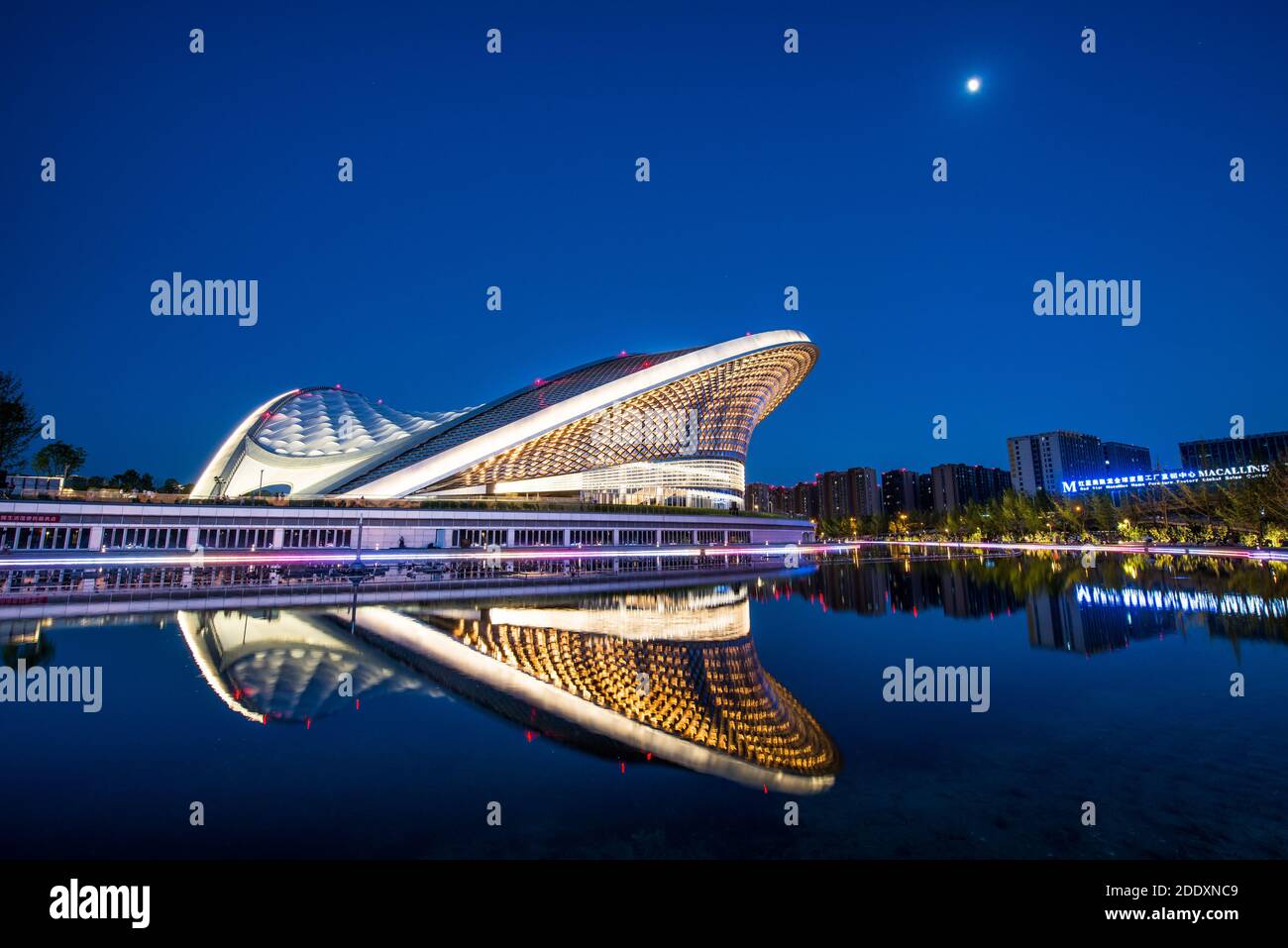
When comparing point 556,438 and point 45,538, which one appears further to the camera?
point 556,438

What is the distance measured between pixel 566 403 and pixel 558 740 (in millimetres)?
29633

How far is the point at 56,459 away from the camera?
50812 millimetres

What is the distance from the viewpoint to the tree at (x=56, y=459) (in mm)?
50531

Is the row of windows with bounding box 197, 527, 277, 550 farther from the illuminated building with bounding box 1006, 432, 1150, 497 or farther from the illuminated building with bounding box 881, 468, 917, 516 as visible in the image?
the illuminated building with bounding box 881, 468, 917, 516

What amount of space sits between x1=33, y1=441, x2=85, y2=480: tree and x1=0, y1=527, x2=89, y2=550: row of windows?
112 ft

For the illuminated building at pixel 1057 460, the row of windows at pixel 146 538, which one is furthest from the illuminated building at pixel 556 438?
the illuminated building at pixel 1057 460

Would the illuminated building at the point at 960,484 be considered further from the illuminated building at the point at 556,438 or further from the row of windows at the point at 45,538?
the row of windows at the point at 45,538

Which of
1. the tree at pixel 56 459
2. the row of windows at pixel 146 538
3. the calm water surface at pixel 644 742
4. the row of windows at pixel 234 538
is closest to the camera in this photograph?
the calm water surface at pixel 644 742

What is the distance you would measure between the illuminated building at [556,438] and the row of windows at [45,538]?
10.9 metres

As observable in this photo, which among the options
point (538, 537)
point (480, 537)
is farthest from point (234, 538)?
point (538, 537)

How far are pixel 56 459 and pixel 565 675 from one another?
63527 mm

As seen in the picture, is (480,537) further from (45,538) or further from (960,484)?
(960,484)
